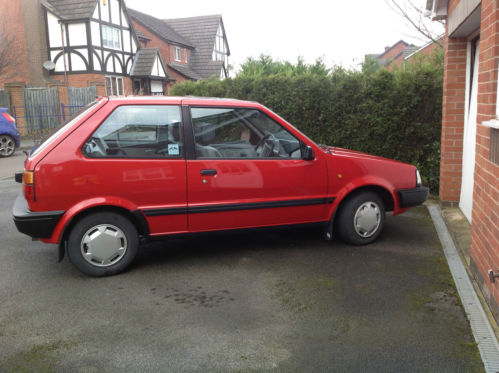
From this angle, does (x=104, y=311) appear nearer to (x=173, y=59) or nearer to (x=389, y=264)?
(x=389, y=264)

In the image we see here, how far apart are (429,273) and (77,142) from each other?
12.0 feet

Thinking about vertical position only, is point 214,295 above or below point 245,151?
below

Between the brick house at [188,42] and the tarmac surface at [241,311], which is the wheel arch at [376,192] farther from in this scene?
the brick house at [188,42]

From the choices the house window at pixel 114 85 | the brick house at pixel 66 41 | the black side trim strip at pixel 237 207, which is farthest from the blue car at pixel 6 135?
the house window at pixel 114 85

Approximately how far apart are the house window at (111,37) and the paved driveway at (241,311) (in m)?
29.5

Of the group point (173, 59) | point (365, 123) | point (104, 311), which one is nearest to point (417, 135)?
point (365, 123)

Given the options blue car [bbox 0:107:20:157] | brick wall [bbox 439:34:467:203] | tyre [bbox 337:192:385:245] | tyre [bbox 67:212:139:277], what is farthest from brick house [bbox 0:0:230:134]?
tyre [bbox 337:192:385:245]

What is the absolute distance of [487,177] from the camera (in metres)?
4.10

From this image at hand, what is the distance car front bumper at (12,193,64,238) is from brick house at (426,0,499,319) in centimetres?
378

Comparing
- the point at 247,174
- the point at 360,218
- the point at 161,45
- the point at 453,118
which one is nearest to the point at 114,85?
the point at 161,45

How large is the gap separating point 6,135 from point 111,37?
63.7 feet

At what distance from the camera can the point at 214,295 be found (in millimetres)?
4273

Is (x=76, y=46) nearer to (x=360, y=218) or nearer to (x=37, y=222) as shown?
(x=37, y=222)

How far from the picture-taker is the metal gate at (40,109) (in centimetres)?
2355
